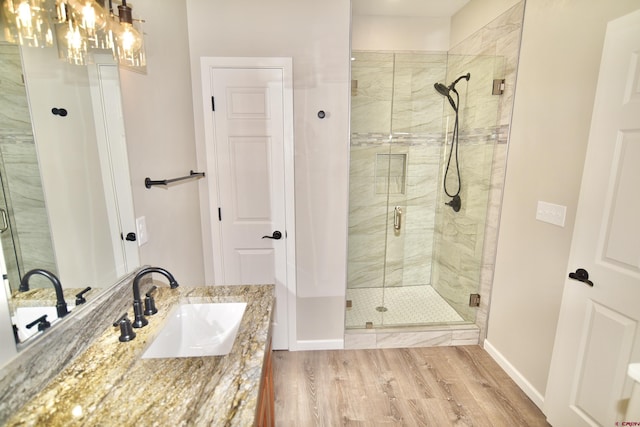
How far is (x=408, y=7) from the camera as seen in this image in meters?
2.85

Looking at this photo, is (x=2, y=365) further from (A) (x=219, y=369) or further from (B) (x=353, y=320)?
(B) (x=353, y=320)

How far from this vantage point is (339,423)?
6.29 ft

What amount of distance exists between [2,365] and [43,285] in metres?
0.25

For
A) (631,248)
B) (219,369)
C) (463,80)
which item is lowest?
(219,369)

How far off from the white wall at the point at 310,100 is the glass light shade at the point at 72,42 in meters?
1.09

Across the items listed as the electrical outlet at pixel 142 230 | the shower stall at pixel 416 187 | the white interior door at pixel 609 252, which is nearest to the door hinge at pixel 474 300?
the shower stall at pixel 416 187

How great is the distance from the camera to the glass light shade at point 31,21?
0.90m

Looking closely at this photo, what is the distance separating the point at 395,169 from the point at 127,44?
2.60 meters

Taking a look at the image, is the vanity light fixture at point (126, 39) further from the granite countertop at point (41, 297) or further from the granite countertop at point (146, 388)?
the granite countertop at point (146, 388)

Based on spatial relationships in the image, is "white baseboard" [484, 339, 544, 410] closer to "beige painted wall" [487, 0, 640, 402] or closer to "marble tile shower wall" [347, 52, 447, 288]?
"beige painted wall" [487, 0, 640, 402]

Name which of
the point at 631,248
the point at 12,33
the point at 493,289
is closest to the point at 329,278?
the point at 493,289

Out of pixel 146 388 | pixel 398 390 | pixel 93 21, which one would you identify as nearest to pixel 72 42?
pixel 93 21

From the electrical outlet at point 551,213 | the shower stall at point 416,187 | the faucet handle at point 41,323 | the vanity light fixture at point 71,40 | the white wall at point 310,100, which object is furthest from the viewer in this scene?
the shower stall at point 416,187

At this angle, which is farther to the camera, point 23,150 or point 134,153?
point 134,153
